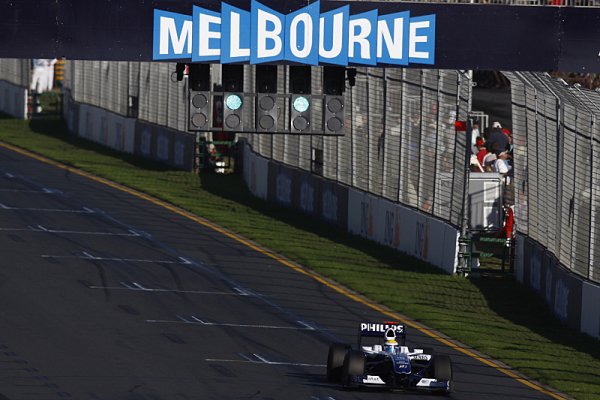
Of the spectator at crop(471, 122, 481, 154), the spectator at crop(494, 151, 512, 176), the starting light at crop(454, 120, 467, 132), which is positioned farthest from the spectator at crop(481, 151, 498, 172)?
the starting light at crop(454, 120, 467, 132)

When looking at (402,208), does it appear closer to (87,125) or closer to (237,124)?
(237,124)

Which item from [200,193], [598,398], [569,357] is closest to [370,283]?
[569,357]

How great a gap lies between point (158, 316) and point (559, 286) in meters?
7.84

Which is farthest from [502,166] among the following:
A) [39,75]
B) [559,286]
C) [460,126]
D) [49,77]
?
[49,77]

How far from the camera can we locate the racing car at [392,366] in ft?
83.3

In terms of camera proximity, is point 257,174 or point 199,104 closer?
point 199,104

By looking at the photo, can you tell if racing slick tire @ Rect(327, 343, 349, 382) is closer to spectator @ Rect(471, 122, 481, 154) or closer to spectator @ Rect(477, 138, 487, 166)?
spectator @ Rect(477, 138, 487, 166)

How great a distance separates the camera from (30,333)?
2938cm

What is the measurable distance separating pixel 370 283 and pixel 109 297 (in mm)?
6183

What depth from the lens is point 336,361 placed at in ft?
85.7

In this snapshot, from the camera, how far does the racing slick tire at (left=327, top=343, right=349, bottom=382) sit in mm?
26078

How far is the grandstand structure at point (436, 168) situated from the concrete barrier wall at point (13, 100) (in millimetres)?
14649

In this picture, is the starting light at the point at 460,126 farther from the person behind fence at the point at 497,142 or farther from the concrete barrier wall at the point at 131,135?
the concrete barrier wall at the point at 131,135

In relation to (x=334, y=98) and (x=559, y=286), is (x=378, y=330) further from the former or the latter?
(x=559, y=286)
